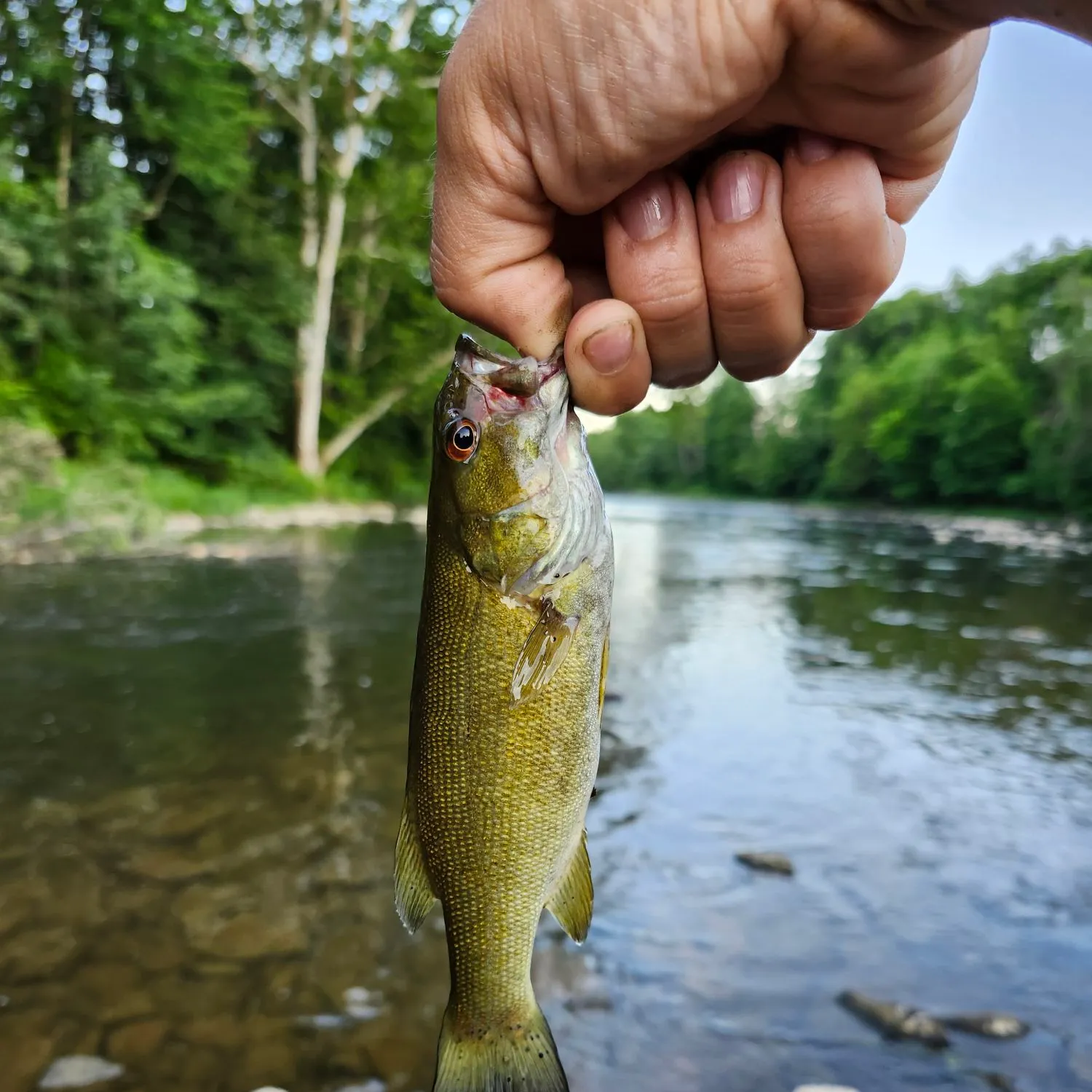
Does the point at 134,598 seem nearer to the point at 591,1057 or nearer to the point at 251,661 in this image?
the point at 251,661

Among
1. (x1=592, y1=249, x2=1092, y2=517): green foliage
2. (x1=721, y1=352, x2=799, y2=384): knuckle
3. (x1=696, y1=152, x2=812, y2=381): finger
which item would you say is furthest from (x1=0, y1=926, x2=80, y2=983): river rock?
(x1=592, y1=249, x2=1092, y2=517): green foliage

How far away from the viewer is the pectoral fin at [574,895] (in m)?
2.31

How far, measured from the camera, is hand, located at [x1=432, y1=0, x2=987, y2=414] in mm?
1498

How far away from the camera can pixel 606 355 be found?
191 cm

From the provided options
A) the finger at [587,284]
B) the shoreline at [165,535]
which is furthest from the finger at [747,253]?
the shoreline at [165,535]

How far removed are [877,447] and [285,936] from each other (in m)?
65.2

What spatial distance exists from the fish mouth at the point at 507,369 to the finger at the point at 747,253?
0.39 m

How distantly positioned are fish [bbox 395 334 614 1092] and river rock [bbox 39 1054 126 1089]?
2.25 m

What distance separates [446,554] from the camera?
7.08ft

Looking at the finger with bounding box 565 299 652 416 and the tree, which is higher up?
the tree

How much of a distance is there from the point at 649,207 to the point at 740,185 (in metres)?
0.20

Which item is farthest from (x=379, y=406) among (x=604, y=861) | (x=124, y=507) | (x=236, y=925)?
(x=236, y=925)

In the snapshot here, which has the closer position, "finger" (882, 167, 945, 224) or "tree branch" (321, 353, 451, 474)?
"finger" (882, 167, 945, 224)

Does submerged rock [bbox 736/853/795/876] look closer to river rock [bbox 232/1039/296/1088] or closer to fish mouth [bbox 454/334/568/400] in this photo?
river rock [bbox 232/1039/296/1088]
